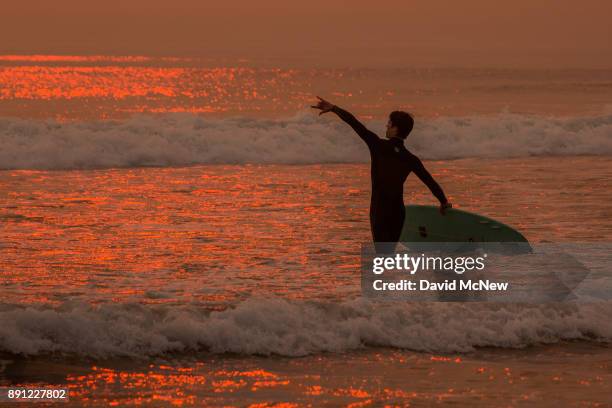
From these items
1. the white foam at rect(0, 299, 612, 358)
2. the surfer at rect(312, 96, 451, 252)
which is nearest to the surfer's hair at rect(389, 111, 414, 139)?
the surfer at rect(312, 96, 451, 252)

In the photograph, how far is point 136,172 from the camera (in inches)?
1068

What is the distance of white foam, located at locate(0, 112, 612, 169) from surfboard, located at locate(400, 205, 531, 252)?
16544mm

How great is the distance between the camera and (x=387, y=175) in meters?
11.2

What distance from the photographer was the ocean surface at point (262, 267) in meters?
11.4

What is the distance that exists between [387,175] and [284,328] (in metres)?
2.19

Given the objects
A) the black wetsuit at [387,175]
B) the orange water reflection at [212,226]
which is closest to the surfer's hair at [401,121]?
the black wetsuit at [387,175]

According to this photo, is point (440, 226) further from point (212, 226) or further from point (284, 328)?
point (212, 226)

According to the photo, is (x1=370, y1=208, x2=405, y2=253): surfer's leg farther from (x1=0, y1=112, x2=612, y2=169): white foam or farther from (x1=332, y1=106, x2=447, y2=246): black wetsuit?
(x1=0, y1=112, x2=612, y2=169): white foam

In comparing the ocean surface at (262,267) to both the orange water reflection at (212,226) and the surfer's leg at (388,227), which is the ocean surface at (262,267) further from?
the surfer's leg at (388,227)

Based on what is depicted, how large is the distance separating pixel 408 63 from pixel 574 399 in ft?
310

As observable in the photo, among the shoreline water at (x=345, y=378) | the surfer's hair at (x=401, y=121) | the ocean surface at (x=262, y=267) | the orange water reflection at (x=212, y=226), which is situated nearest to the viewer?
the shoreline water at (x=345, y=378)

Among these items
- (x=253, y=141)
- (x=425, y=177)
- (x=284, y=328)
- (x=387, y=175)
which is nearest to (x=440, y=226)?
(x=425, y=177)

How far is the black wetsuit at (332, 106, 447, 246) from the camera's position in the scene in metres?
11.2

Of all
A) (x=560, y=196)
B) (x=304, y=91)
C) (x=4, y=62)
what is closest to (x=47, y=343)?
(x=560, y=196)
